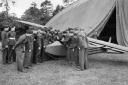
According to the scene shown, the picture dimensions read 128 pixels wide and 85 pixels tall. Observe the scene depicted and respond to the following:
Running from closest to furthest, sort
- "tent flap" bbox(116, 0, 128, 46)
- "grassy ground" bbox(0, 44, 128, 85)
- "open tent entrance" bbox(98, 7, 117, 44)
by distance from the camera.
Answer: "grassy ground" bbox(0, 44, 128, 85) → "tent flap" bbox(116, 0, 128, 46) → "open tent entrance" bbox(98, 7, 117, 44)

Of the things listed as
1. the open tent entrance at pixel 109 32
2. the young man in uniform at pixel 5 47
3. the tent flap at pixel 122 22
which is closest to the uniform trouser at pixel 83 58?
the young man in uniform at pixel 5 47

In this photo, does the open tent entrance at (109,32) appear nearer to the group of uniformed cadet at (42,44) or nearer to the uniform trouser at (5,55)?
the group of uniformed cadet at (42,44)

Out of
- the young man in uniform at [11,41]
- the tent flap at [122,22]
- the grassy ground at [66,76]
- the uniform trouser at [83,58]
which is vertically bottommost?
the grassy ground at [66,76]

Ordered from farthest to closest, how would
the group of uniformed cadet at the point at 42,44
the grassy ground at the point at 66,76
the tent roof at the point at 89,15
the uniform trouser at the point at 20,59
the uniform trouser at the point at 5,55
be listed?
the tent roof at the point at 89,15
the uniform trouser at the point at 5,55
the group of uniformed cadet at the point at 42,44
the uniform trouser at the point at 20,59
the grassy ground at the point at 66,76

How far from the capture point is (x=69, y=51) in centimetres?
850

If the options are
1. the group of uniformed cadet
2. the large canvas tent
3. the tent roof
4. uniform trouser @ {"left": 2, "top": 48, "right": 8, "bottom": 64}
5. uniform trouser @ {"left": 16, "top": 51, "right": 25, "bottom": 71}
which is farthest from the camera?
the tent roof

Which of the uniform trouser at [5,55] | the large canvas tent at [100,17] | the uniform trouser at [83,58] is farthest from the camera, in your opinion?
the large canvas tent at [100,17]

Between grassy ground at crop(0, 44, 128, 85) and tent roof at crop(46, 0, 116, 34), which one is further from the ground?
tent roof at crop(46, 0, 116, 34)

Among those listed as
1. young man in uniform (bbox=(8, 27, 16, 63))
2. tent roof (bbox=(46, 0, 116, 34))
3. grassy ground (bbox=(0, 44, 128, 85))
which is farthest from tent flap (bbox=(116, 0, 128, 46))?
young man in uniform (bbox=(8, 27, 16, 63))

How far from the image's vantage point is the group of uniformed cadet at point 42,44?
293 inches

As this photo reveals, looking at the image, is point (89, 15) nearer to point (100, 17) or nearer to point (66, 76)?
point (100, 17)

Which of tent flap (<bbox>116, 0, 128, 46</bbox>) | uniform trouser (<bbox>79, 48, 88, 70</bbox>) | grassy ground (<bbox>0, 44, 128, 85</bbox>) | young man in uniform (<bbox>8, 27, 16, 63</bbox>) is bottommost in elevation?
grassy ground (<bbox>0, 44, 128, 85</bbox>)

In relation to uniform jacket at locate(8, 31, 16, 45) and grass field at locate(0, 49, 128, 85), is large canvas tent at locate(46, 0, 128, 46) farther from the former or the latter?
uniform jacket at locate(8, 31, 16, 45)

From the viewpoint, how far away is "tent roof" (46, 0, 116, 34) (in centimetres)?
1067
